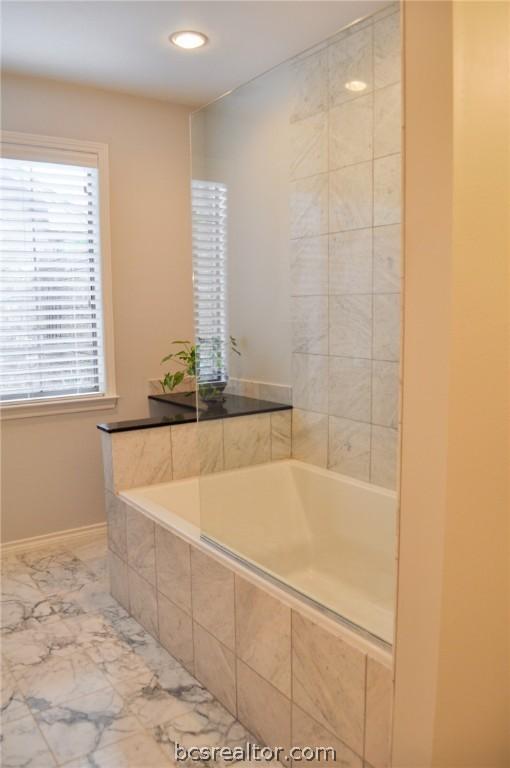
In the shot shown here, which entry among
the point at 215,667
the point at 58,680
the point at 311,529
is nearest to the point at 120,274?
the point at 311,529

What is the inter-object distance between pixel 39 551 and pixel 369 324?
2.24m

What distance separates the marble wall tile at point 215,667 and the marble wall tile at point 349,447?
0.91m

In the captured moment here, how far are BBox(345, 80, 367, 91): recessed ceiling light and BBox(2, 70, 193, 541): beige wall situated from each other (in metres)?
1.52

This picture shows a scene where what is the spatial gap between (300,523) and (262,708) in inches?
37.5

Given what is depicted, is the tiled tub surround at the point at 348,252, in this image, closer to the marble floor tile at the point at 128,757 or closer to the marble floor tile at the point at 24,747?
the marble floor tile at the point at 128,757

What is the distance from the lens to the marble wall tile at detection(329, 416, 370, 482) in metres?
2.56

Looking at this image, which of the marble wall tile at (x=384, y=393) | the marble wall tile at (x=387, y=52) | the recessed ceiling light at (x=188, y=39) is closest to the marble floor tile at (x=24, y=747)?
the marble wall tile at (x=384, y=393)

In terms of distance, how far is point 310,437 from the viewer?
2881mm

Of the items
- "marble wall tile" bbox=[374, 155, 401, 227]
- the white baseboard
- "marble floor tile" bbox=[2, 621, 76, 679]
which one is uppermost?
"marble wall tile" bbox=[374, 155, 401, 227]

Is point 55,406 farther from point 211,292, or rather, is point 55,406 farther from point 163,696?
point 163,696

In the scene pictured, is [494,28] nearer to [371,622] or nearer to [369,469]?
[371,622]

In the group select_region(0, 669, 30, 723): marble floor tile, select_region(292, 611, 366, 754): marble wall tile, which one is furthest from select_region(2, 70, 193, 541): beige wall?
select_region(292, 611, 366, 754): marble wall tile

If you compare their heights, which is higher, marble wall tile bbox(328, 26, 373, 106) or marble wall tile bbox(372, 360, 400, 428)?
marble wall tile bbox(328, 26, 373, 106)

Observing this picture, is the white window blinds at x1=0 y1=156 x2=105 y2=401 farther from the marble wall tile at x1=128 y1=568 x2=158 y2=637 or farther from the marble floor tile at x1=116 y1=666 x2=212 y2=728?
the marble floor tile at x1=116 y1=666 x2=212 y2=728
